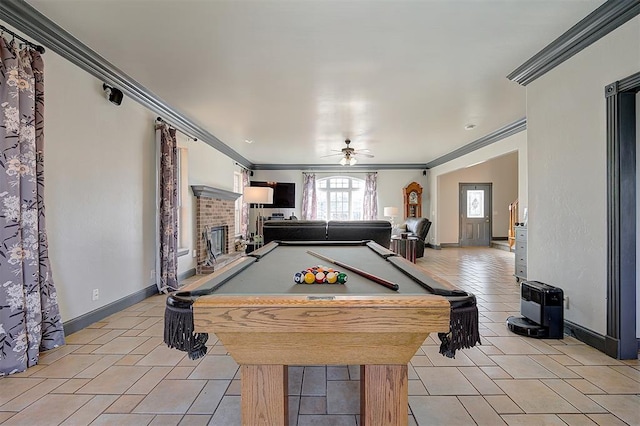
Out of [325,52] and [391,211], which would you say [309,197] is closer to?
[391,211]

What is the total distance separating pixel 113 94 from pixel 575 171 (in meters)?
4.39

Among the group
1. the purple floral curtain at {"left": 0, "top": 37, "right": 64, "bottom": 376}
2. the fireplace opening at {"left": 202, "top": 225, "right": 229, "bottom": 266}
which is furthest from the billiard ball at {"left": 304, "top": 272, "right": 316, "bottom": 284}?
the fireplace opening at {"left": 202, "top": 225, "right": 229, "bottom": 266}

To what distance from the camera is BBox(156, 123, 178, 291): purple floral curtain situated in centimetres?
430

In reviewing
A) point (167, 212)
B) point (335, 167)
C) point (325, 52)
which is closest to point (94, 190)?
point (167, 212)

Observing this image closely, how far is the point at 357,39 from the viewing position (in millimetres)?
2730

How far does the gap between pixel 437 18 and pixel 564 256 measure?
2.28 m

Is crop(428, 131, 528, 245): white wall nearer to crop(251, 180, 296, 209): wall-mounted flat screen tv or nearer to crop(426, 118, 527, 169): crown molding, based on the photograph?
crop(426, 118, 527, 169): crown molding

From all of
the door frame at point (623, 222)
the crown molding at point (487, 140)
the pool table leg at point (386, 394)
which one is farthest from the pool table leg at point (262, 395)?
the crown molding at point (487, 140)

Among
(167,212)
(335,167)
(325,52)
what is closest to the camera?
(325,52)

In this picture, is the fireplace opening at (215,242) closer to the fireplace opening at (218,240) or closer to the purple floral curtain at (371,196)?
the fireplace opening at (218,240)

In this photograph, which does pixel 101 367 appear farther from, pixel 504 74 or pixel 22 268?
pixel 504 74

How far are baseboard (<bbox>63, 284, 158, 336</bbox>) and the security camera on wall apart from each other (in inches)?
82.8

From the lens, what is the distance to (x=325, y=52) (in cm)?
296

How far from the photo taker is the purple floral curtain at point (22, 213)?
7.09 ft
